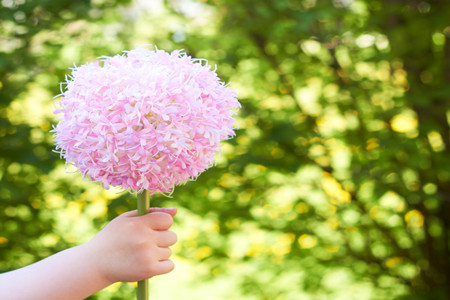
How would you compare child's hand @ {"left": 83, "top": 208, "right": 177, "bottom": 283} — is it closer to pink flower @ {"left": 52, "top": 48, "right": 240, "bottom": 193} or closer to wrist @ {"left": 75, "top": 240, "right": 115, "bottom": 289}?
wrist @ {"left": 75, "top": 240, "right": 115, "bottom": 289}

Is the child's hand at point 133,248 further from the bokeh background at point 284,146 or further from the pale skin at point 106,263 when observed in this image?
the bokeh background at point 284,146

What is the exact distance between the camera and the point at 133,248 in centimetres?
123

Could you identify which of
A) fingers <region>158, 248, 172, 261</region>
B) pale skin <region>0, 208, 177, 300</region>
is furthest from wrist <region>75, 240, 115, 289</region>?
fingers <region>158, 248, 172, 261</region>

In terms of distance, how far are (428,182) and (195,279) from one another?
170cm

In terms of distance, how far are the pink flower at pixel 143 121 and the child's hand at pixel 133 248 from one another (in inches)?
5.0

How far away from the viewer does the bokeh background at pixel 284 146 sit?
8.30 feet

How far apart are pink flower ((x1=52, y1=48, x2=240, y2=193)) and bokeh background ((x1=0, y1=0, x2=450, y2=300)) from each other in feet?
4.40

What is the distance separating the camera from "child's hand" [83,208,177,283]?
1.23 metres

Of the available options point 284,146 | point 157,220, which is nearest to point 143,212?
point 157,220

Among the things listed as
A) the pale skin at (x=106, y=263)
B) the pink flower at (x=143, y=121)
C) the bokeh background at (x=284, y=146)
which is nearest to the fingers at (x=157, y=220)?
the pale skin at (x=106, y=263)

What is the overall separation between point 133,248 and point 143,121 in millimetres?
358

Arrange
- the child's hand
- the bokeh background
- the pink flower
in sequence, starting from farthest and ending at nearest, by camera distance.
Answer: the bokeh background → the child's hand → the pink flower

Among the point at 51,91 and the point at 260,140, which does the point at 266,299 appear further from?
the point at 51,91

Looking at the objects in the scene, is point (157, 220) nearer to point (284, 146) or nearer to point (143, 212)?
point (143, 212)
